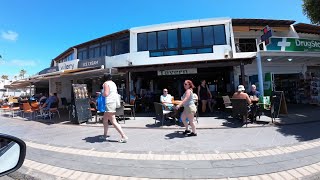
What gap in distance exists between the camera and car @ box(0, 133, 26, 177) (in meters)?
1.93

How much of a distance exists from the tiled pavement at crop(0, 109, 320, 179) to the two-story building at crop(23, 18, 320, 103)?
6560 millimetres

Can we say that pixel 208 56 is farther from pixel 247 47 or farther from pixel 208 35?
pixel 247 47

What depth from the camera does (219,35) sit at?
1442 cm

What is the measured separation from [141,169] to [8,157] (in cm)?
257

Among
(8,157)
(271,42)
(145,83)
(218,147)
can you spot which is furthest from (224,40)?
(8,157)

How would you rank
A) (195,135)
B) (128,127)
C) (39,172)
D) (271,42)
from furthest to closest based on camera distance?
1. (271,42)
2. (128,127)
3. (195,135)
4. (39,172)

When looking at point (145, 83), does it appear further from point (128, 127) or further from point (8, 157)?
point (8, 157)

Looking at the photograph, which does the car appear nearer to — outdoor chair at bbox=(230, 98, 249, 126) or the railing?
outdoor chair at bbox=(230, 98, 249, 126)

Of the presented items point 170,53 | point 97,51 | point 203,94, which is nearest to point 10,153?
point 203,94

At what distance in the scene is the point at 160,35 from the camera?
15.3 meters

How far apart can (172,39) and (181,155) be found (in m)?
11.1

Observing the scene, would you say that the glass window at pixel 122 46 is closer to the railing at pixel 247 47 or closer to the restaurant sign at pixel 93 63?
the restaurant sign at pixel 93 63

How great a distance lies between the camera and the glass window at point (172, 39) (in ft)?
48.9

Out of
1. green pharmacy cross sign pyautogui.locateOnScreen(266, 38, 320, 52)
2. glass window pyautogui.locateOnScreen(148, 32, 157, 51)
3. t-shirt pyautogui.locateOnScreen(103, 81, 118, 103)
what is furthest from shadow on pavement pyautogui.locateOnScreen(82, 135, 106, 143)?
green pharmacy cross sign pyautogui.locateOnScreen(266, 38, 320, 52)
